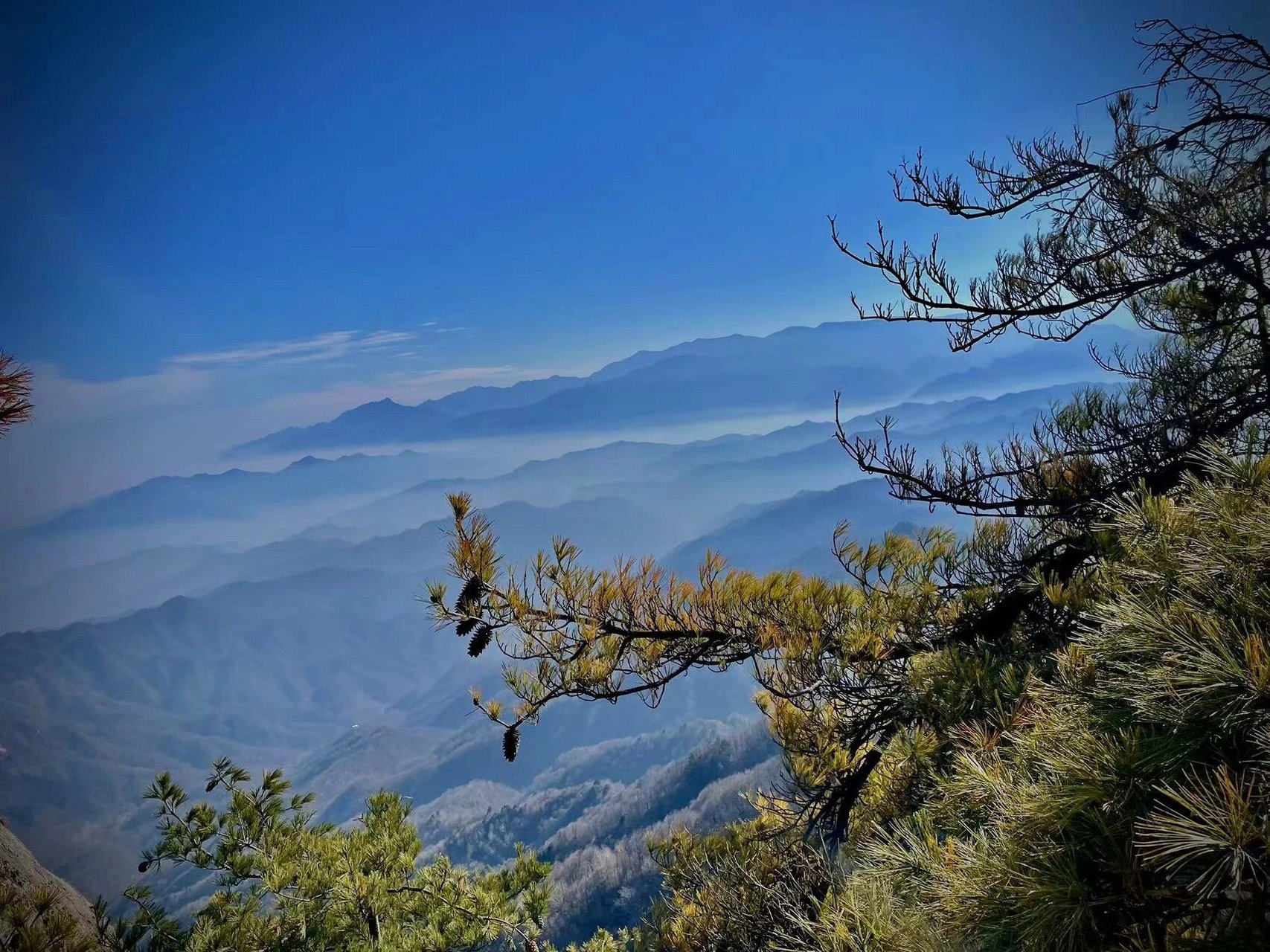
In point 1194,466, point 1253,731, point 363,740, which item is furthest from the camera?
point 363,740

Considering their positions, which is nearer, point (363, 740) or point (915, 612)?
point (915, 612)

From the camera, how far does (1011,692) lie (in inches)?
78.4

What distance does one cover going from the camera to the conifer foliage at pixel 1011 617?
3.26ft

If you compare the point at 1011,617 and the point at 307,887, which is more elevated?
the point at 1011,617

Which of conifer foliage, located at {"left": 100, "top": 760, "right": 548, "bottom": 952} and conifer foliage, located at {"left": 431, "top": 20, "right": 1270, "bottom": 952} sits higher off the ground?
conifer foliage, located at {"left": 431, "top": 20, "right": 1270, "bottom": 952}

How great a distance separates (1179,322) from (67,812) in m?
159

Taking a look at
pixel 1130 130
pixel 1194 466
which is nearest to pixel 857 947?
pixel 1194 466

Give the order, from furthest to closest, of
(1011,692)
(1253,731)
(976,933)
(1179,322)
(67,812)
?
(67,812), (1179,322), (1011,692), (976,933), (1253,731)

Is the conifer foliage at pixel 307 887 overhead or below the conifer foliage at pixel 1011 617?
below

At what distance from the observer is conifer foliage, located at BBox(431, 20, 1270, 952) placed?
99cm

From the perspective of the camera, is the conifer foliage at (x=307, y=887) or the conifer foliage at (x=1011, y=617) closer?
the conifer foliage at (x=1011, y=617)

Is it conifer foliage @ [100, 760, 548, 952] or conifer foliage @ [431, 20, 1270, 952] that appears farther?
conifer foliage @ [100, 760, 548, 952]

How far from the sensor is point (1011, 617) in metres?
2.68

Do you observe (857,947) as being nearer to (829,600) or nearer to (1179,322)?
(829,600)
